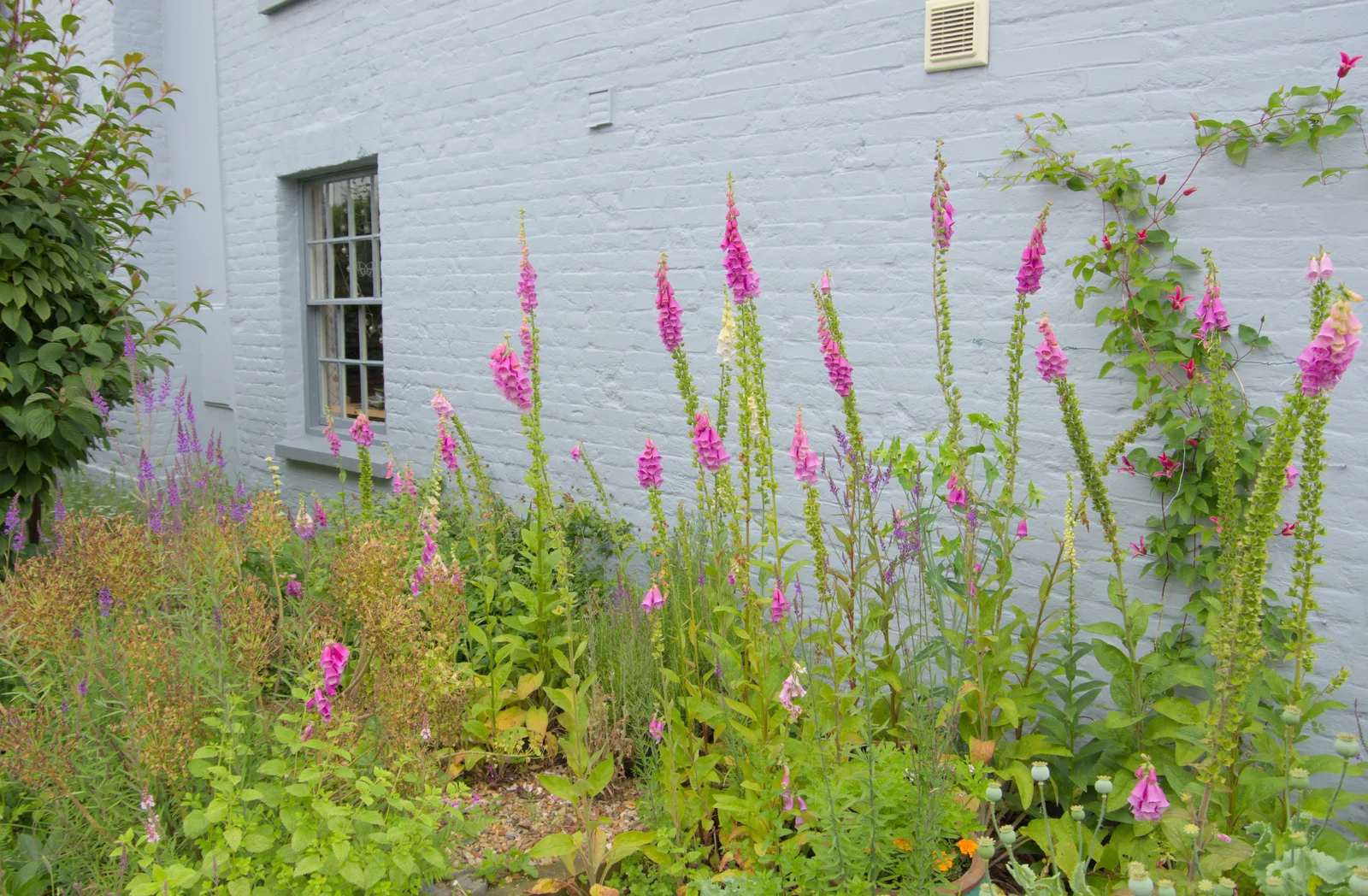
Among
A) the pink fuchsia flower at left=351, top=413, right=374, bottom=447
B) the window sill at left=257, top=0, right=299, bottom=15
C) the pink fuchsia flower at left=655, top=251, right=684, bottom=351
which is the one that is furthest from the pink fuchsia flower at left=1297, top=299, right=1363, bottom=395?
the window sill at left=257, top=0, right=299, bottom=15

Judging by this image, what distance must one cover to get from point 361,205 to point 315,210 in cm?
55

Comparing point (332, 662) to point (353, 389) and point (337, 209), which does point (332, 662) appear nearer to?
point (353, 389)

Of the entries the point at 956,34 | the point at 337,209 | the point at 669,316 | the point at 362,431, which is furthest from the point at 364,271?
the point at 669,316

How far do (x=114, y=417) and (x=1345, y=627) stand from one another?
857 centimetres

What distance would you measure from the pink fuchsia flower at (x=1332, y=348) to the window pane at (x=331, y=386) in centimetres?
622

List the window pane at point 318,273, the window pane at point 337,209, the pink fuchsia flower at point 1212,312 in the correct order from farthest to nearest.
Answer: the window pane at point 318,273, the window pane at point 337,209, the pink fuchsia flower at point 1212,312

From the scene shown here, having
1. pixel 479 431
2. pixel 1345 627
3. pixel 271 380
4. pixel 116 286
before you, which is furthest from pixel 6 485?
pixel 1345 627

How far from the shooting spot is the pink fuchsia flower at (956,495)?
8.96 feet

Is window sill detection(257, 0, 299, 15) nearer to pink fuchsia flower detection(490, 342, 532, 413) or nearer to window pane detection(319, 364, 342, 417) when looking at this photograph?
window pane detection(319, 364, 342, 417)

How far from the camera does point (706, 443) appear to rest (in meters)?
2.28

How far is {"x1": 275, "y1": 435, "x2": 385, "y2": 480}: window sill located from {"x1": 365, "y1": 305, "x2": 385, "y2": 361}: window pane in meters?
0.63

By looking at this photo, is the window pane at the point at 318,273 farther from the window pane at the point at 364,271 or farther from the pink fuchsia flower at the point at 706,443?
the pink fuchsia flower at the point at 706,443

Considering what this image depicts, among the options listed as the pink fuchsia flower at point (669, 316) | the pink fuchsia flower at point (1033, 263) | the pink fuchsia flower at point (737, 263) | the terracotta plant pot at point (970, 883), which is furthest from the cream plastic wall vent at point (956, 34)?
the terracotta plant pot at point (970, 883)

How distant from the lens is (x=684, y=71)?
4.17 m
